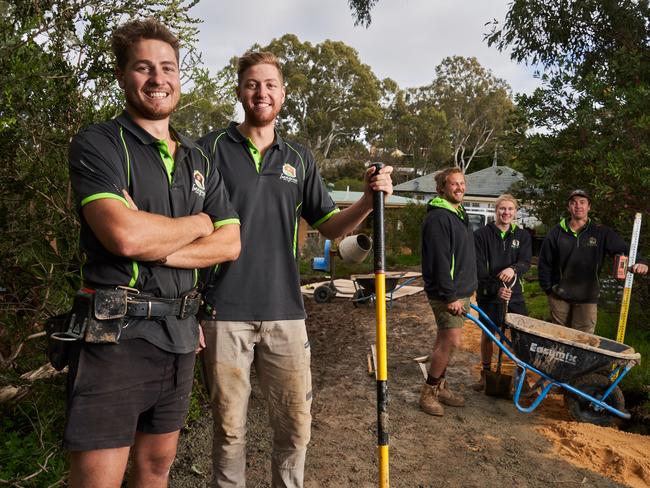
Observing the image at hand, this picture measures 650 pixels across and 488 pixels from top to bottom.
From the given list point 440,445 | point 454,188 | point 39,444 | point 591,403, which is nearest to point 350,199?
point 454,188

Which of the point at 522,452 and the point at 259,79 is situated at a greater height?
the point at 259,79


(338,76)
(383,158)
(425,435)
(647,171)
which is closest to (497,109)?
(383,158)

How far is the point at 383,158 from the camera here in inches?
→ 1572

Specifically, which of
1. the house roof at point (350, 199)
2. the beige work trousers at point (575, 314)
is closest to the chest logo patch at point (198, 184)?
the beige work trousers at point (575, 314)

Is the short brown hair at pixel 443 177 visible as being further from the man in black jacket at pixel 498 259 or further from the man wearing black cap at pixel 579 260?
the man wearing black cap at pixel 579 260

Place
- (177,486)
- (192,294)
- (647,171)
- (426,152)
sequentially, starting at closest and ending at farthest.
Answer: (192,294) → (177,486) → (647,171) → (426,152)

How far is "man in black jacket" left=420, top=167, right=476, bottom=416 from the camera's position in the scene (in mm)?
4711

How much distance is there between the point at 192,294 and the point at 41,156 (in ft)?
5.16

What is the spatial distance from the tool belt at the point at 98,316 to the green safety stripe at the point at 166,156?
1.65 ft

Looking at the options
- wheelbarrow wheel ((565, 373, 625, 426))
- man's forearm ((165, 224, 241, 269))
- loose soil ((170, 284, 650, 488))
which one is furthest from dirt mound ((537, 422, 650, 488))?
man's forearm ((165, 224, 241, 269))

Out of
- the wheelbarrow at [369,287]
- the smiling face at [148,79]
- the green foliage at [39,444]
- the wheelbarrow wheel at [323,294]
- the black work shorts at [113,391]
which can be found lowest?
the wheelbarrow wheel at [323,294]

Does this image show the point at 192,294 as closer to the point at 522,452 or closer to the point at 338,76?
the point at 522,452

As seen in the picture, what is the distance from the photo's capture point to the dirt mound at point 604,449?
3.86 m

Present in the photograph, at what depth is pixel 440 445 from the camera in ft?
14.1
